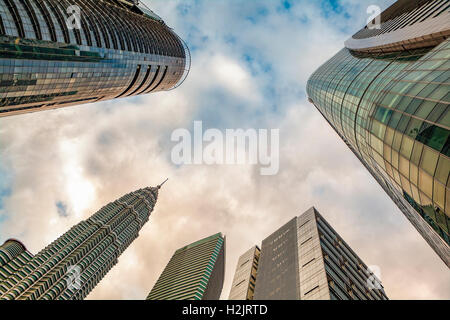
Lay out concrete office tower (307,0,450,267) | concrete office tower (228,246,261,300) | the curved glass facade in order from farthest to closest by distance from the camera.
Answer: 1. concrete office tower (228,246,261,300)
2. concrete office tower (307,0,450,267)
3. the curved glass facade

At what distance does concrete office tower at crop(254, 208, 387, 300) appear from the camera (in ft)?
153

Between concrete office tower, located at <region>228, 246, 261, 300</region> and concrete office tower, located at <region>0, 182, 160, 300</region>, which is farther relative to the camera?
concrete office tower, located at <region>0, 182, 160, 300</region>

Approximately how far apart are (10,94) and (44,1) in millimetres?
25524

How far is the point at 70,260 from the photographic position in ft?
486

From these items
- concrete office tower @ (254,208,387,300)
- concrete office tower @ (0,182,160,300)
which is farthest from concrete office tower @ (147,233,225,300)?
concrete office tower @ (254,208,387,300)

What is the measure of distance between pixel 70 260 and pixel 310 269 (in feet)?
498

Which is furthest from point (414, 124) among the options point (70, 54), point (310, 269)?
point (70, 54)

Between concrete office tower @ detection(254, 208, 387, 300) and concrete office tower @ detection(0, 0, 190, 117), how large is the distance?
237 feet

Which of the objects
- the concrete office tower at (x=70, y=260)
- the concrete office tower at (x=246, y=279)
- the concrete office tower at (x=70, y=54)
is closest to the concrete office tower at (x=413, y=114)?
the concrete office tower at (x=246, y=279)

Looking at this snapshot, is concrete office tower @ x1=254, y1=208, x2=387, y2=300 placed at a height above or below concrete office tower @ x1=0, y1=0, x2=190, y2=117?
below

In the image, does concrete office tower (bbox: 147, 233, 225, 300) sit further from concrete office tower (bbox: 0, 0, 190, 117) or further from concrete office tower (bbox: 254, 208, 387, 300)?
concrete office tower (bbox: 0, 0, 190, 117)

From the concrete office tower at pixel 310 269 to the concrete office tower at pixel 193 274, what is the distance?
5630cm

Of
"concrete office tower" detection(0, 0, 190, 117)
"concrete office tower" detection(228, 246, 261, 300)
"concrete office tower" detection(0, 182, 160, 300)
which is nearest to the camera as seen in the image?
"concrete office tower" detection(0, 0, 190, 117)
